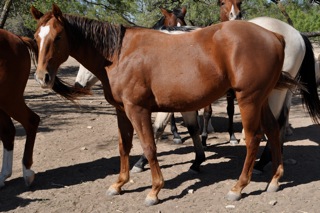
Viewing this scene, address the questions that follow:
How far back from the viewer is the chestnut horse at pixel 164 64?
134 inches

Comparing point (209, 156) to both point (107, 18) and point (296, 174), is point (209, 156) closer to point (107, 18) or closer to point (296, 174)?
point (296, 174)

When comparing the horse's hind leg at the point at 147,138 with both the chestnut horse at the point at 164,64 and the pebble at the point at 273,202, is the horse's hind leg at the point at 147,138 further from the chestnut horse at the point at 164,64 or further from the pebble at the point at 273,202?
the pebble at the point at 273,202

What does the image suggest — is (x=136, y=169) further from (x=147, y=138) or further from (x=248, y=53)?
(x=248, y=53)

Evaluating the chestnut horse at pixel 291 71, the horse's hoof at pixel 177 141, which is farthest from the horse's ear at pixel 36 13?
the horse's hoof at pixel 177 141

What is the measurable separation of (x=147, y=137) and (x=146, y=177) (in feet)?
3.17

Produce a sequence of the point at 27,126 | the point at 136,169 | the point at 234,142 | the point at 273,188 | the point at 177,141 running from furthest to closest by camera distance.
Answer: the point at 177,141 → the point at 234,142 → the point at 136,169 → the point at 27,126 → the point at 273,188

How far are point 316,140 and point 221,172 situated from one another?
2121mm

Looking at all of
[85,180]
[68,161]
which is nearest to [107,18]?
[68,161]

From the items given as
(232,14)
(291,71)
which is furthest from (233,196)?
(232,14)

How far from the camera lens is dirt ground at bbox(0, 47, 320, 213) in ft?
11.7

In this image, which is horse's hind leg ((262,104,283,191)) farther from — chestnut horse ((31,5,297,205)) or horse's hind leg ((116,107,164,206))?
horse's hind leg ((116,107,164,206))

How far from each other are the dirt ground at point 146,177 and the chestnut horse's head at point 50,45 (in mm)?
1276

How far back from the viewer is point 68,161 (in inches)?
193

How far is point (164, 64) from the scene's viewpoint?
351 cm
